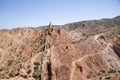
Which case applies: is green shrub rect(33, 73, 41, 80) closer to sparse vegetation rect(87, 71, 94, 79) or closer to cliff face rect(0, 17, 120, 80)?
cliff face rect(0, 17, 120, 80)

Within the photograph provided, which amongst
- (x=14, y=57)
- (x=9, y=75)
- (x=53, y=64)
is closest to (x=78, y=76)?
(x=53, y=64)

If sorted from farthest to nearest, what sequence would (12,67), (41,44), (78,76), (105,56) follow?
(41,44), (12,67), (105,56), (78,76)

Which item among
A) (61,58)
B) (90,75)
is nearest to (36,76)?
(61,58)

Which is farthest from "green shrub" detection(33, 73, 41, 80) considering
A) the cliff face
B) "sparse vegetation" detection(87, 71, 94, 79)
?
"sparse vegetation" detection(87, 71, 94, 79)

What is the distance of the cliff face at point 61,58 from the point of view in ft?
218

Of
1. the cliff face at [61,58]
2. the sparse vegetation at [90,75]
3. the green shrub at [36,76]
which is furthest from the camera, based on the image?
the green shrub at [36,76]

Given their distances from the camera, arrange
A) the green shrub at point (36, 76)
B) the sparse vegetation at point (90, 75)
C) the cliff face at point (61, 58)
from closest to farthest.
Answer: the sparse vegetation at point (90, 75) → the cliff face at point (61, 58) → the green shrub at point (36, 76)

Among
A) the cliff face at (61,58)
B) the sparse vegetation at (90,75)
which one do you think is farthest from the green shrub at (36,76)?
the sparse vegetation at (90,75)

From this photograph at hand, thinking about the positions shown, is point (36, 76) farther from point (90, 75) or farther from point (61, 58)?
point (90, 75)

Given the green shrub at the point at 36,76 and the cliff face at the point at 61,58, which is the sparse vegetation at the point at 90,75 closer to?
the cliff face at the point at 61,58

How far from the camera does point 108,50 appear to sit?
73.8m

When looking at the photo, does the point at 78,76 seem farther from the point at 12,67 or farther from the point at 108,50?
the point at 12,67

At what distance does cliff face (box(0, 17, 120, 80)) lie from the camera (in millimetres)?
66562

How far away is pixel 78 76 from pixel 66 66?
4366 mm
